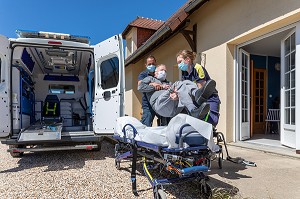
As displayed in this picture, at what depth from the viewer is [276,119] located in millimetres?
7730

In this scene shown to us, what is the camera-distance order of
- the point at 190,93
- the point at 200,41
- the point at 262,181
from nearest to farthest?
the point at 190,93
the point at 262,181
the point at 200,41

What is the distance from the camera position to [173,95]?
2.74 meters

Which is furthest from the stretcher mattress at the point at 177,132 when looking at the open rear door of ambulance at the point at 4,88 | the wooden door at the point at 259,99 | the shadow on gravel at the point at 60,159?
the wooden door at the point at 259,99

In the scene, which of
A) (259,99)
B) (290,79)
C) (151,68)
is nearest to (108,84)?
(151,68)

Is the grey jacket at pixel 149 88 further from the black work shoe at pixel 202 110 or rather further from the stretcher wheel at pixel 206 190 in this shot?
the stretcher wheel at pixel 206 190

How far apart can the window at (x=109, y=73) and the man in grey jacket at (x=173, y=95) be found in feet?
3.64

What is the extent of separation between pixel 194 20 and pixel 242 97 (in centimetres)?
287

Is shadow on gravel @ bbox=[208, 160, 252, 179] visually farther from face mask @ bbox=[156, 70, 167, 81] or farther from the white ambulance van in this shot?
the white ambulance van

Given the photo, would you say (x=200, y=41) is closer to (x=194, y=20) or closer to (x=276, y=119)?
(x=194, y=20)

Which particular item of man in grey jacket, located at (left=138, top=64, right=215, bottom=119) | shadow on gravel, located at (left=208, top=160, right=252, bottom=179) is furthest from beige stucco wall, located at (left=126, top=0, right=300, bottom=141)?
man in grey jacket, located at (left=138, top=64, right=215, bottom=119)

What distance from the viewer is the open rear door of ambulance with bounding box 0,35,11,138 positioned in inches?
154

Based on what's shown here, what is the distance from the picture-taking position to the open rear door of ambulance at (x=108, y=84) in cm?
421

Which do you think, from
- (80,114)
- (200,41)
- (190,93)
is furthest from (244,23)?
(80,114)

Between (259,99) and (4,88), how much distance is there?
7.86m
